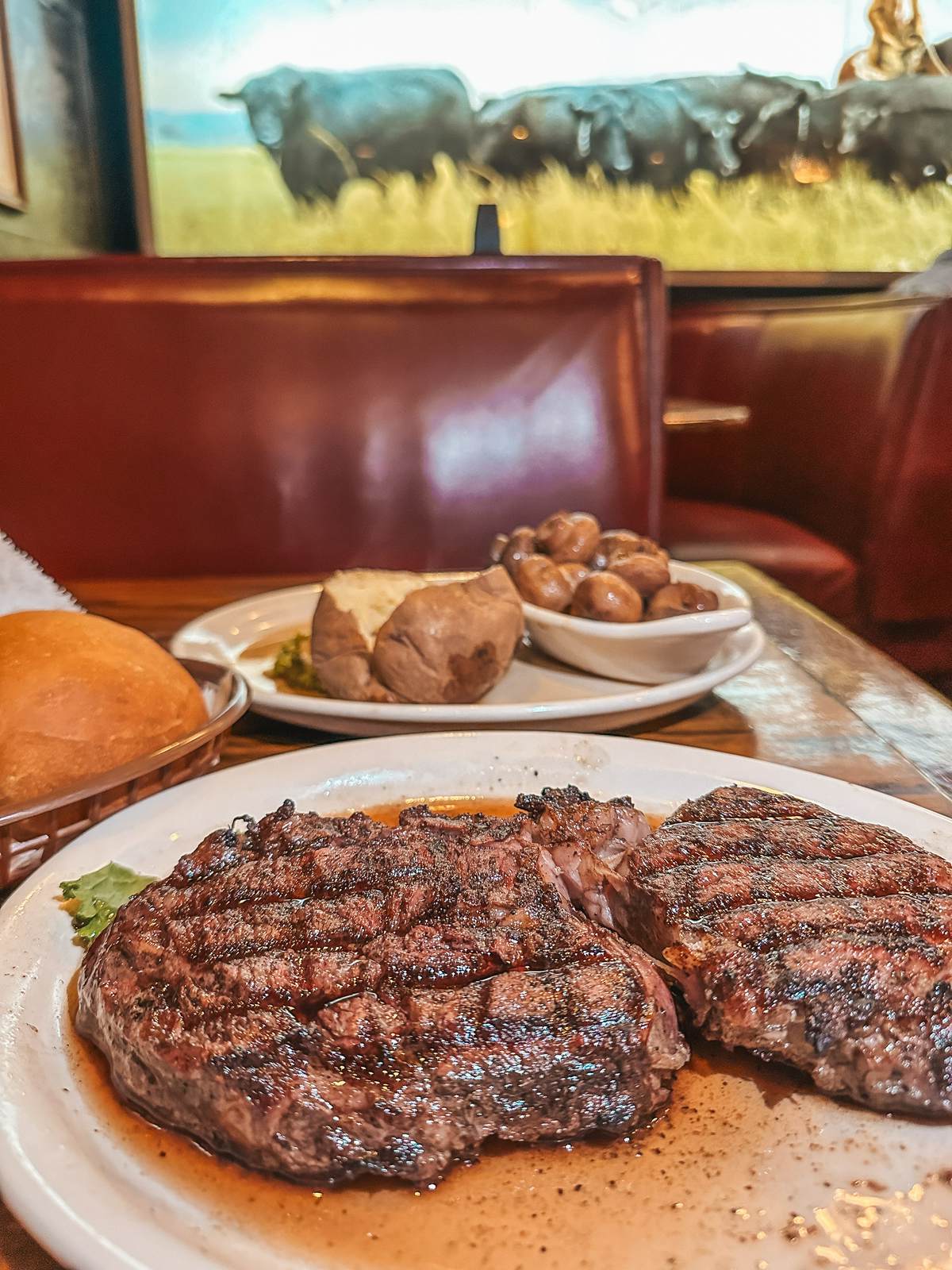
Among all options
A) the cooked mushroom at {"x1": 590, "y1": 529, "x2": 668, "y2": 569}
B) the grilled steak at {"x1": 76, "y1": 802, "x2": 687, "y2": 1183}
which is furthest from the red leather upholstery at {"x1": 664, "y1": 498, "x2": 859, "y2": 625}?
the grilled steak at {"x1": 76, "y1": 802, "x2": 687, "y2": 1183}

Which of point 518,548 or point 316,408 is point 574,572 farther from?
point 316,408

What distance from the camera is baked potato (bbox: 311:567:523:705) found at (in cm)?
172

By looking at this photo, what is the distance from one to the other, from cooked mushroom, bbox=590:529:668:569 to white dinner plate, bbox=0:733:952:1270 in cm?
134

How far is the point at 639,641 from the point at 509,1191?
3.73 ft

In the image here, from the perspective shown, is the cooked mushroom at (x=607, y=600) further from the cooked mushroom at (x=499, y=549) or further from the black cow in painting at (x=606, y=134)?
the black cow in painting at (x=606, y=134)

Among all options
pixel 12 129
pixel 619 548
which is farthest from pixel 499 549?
pixel 12 129

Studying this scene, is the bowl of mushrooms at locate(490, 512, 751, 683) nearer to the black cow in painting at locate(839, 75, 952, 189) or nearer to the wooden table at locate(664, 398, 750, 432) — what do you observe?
the wooden table at locate(664, 398, 750, 432)

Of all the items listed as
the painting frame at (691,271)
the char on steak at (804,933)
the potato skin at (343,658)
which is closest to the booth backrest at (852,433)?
Answer: the painting frame at (691,271)

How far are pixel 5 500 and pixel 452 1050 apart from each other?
10.3 feet

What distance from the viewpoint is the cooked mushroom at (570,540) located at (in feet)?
7.14

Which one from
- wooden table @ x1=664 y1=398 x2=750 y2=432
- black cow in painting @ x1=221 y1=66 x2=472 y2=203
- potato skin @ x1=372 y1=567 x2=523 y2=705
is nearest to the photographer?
potato skin @ x1=372 y1=567 x2=523 y2=705

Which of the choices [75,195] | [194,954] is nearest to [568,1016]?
[194,954]

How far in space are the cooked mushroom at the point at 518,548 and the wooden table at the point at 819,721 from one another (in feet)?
1.82

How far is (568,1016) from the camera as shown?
0.85m
